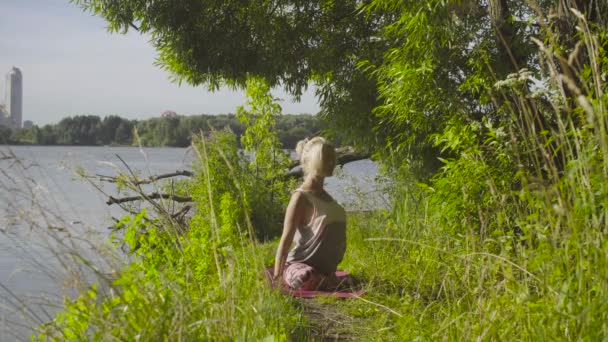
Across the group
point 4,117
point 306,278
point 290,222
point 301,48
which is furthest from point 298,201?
point 301,48

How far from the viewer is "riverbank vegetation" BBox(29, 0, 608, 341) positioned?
2.57m

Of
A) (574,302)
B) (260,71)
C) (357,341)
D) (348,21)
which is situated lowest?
(357,341)

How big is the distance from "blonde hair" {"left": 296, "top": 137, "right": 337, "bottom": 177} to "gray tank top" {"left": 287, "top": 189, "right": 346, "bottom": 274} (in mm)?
207

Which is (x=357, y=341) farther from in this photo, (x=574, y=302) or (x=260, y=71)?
(x=260, y=71)

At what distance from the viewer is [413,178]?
8.36m

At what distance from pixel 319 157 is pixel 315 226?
21.6 inches

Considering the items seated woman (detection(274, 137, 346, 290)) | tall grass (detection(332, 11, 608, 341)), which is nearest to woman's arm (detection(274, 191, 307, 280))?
seated woman (detection(274, 137, 346, 290))

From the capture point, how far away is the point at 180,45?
1020 centimetres

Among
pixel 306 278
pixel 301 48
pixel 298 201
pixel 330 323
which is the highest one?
pixel 301 48

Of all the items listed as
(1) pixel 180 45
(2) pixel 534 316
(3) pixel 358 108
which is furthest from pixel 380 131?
(2) pixel 534 316

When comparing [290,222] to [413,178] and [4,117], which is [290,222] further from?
[413,178]

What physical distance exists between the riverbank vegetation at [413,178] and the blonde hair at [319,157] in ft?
2.42

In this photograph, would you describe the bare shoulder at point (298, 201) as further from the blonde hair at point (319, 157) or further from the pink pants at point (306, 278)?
the pink pants at point (306, 278)

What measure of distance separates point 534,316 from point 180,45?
27.6ft
